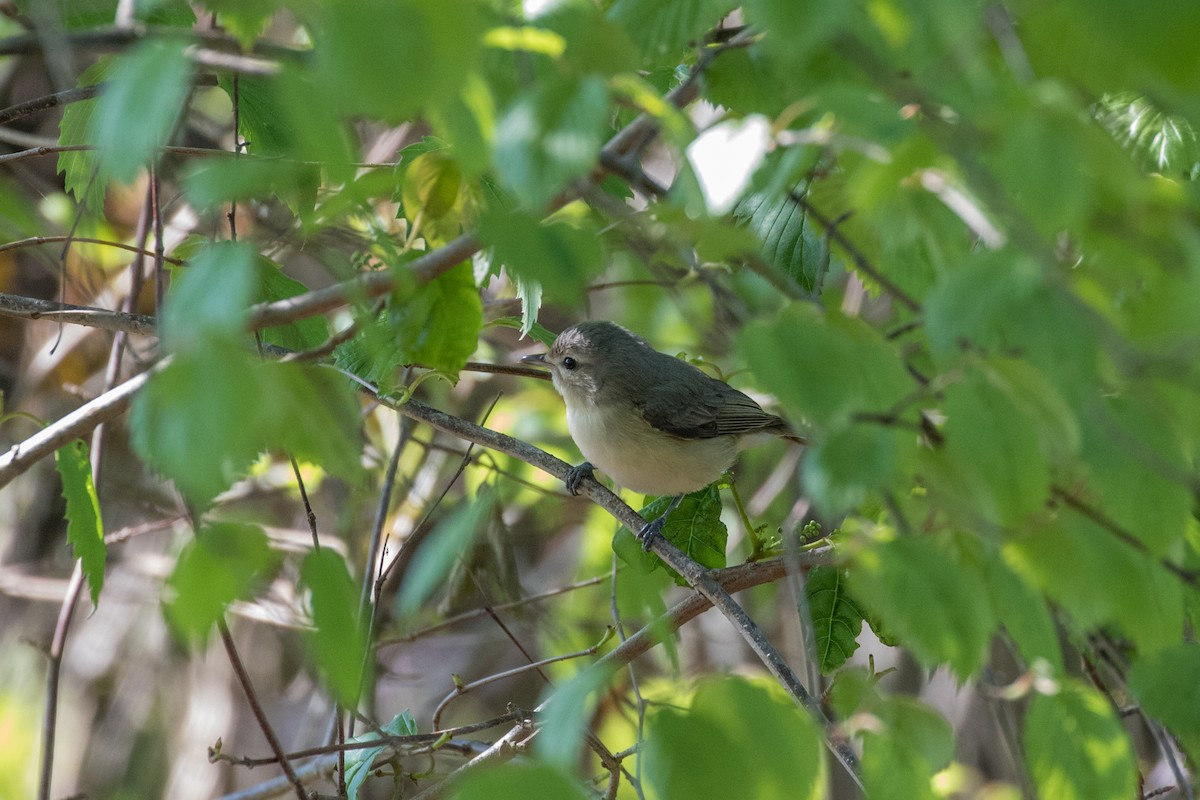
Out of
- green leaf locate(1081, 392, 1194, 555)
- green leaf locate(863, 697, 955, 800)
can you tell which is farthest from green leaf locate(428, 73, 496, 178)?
green leaf locate(863, 697, 955, 800)

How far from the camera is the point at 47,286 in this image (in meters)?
5.68

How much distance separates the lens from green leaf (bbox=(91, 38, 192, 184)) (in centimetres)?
114

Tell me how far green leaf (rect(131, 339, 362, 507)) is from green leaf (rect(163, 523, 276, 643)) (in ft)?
0.31

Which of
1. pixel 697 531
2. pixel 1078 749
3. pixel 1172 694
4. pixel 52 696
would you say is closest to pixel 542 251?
pixel 1078 749

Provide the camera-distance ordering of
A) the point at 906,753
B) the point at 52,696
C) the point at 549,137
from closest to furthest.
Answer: the point at 549,137, the point at 906,753, the point at 52,696

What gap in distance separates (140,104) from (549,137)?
46cm

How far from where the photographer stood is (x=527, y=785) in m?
1.22

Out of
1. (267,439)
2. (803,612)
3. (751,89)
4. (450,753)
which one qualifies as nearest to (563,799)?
(803,612)

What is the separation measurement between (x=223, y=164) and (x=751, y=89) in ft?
3.13

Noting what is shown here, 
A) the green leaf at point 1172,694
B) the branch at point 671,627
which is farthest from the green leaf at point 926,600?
the branch at point 671,627

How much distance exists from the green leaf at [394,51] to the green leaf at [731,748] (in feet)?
2.63

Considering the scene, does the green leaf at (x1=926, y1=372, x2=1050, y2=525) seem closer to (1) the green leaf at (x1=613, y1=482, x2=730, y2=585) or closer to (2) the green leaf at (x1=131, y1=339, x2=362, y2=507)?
(2) the green leaf at (x1=131, y1=339, x2=362, y2=507)

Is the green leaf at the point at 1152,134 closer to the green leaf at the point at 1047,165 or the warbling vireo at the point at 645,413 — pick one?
the green leaf at the point at 1047,165

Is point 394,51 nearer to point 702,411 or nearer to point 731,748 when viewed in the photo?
point 731,748
